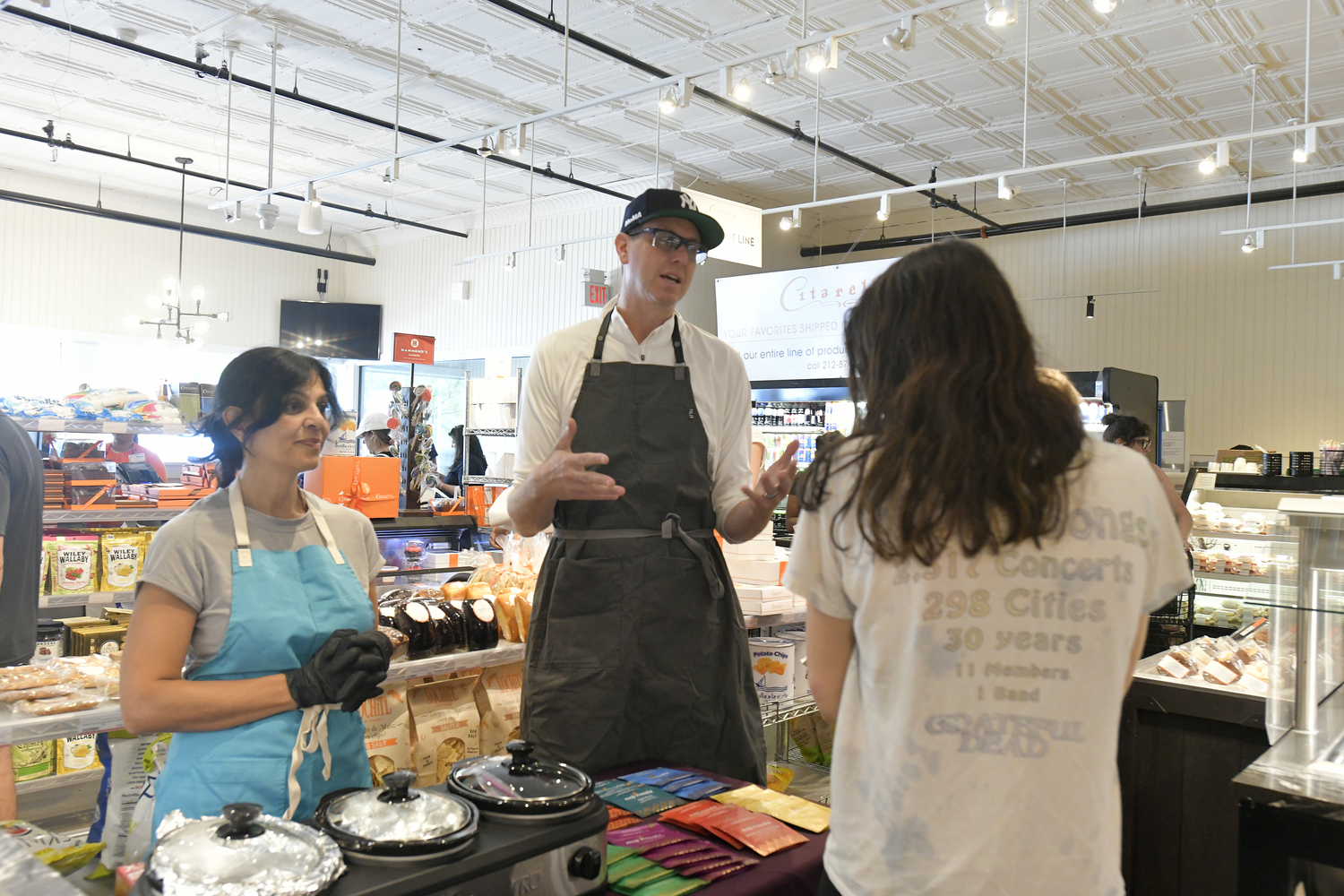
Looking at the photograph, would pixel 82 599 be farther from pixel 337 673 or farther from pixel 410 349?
pixel 337 673

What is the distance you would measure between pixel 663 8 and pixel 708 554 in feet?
19.2

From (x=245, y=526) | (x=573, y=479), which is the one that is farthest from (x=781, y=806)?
(x=245, y=526)

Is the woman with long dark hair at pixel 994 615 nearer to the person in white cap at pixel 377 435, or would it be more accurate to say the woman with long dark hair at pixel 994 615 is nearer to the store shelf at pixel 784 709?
the store shelf at pixel 784 709

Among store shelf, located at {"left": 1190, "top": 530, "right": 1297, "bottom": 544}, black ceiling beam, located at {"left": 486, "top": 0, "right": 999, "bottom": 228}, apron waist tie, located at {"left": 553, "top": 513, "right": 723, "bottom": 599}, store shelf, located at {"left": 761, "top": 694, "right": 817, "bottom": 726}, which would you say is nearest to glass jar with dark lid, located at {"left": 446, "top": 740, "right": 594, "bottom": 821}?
apron waist tie, located at {"left": 553, "top": 513, "right": 723, "bottom": 599}

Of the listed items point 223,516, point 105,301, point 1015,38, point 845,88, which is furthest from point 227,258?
point 223,516

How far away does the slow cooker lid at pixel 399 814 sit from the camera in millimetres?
1293

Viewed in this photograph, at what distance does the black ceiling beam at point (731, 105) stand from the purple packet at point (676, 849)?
17.8 ft

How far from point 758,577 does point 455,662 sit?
110 cm

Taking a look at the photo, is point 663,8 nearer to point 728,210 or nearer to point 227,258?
point 728,210

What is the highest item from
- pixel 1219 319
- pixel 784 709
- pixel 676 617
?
pixel 1219 319

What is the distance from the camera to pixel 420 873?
1.23 metres

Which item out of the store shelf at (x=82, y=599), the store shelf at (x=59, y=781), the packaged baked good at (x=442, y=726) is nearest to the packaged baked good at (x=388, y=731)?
the packaged baked good at (x=442, y=726)

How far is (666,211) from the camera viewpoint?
207cm

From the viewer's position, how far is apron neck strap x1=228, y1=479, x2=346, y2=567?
5.87ft
